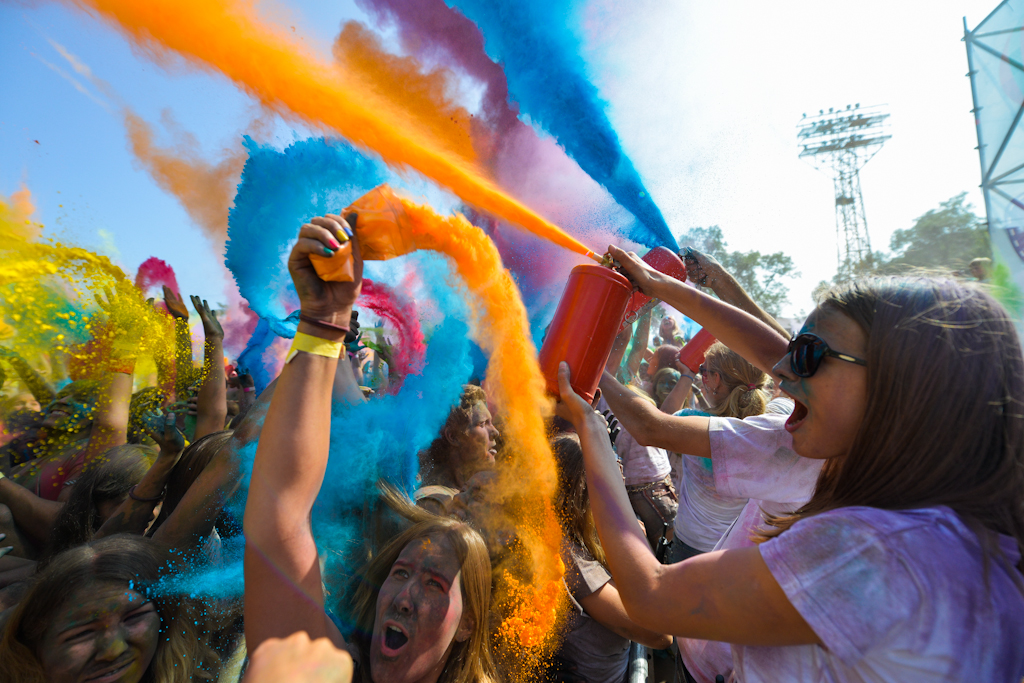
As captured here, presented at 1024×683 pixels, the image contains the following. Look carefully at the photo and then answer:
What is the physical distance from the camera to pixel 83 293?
212 cm

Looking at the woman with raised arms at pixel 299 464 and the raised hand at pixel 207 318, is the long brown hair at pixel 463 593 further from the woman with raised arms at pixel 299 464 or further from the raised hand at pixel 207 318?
the raised hand at pixel 207 318

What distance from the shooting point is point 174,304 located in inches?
Result: 112

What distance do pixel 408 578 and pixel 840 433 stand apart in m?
1.55

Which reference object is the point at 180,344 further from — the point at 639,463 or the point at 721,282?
the point at 639,463

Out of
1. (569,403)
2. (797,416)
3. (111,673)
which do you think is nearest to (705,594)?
(797,416)

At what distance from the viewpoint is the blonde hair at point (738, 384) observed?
3.60 meters

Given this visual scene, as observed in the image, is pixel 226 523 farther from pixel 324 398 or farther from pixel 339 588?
pixel 324 398

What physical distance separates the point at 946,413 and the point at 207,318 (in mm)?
3541

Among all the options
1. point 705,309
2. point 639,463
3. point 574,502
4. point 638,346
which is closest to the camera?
point 705,309

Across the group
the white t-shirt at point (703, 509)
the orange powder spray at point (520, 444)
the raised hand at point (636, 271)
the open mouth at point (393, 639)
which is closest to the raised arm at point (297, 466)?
the open mouth at point (393, 639)

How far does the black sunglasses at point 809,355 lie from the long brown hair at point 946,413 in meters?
0.09

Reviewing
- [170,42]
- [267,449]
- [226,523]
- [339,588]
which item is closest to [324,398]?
[267,449]

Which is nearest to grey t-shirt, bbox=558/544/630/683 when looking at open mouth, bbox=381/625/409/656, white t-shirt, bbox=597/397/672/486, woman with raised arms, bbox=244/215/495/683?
open mouth, bbox=381/625/409/656

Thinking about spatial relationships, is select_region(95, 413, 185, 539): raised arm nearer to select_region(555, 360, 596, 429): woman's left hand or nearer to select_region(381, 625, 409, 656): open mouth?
select_region(381, 625, 409, 656): open mouth
